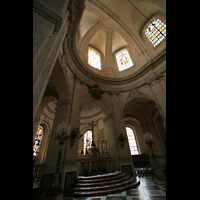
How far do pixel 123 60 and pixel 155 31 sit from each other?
4.14 m

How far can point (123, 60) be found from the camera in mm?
12148

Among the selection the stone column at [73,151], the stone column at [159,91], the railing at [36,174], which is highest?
the stone column at [159,91]

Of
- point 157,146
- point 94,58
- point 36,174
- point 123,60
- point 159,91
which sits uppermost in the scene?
point 123,60

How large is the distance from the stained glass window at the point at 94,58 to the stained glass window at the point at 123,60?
2597 millimetres

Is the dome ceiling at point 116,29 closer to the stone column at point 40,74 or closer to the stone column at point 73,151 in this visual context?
the stone column at point 73,151

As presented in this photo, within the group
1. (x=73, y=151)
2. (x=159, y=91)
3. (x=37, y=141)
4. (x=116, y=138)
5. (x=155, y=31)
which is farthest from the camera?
(x=37, y=141)

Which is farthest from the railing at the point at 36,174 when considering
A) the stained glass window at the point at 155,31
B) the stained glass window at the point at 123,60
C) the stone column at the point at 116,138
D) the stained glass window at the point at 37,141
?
the stained glass window at the point at 155,31

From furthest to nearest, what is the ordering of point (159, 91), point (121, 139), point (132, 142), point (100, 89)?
point (132, 142) → point (100, 89) → point (159, 91) → point (121, 139)

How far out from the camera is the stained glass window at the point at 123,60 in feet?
38.2

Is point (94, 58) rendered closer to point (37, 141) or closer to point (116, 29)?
point (116, 29)

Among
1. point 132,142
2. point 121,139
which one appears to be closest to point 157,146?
point 132,142

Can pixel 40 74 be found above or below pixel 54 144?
above

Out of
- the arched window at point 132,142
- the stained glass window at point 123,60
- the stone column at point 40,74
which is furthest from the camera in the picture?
the arched window at point 132,142

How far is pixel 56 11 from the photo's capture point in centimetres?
275
